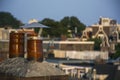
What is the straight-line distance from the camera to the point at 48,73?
398 cm

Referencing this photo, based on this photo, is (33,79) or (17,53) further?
(17,53)

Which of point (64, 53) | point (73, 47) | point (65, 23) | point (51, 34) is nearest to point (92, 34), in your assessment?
point (51, 34)

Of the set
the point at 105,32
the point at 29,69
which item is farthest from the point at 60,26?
the point at 29,69

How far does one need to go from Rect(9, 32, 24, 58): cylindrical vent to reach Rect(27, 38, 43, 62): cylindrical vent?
0.32 meters

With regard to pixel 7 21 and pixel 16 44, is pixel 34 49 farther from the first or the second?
pixel 7 21

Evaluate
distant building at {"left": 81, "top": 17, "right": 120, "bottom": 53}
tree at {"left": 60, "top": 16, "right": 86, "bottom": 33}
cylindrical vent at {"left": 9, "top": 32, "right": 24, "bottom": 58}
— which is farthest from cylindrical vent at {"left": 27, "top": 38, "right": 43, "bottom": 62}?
tree at {"left": 60, "top": 16, "right": 86, "bottom": 33}

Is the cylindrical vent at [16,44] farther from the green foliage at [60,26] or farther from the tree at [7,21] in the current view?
the tree at [7,21]

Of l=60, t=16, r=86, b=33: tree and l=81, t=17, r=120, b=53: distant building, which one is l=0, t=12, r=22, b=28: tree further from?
l=81, t=17, r=120, b=53: distant building

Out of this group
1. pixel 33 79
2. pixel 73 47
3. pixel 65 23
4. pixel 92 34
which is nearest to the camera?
pixel 33 79

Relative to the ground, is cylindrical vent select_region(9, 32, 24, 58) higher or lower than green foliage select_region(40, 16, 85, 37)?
lower

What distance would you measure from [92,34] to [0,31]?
22.8m

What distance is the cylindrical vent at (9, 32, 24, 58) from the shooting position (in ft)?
14.4

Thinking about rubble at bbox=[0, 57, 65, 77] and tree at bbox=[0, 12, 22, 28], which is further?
tree at bbox=[0, 12, 22, 28]

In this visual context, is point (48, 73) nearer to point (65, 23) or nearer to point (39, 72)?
point (39, 72)
